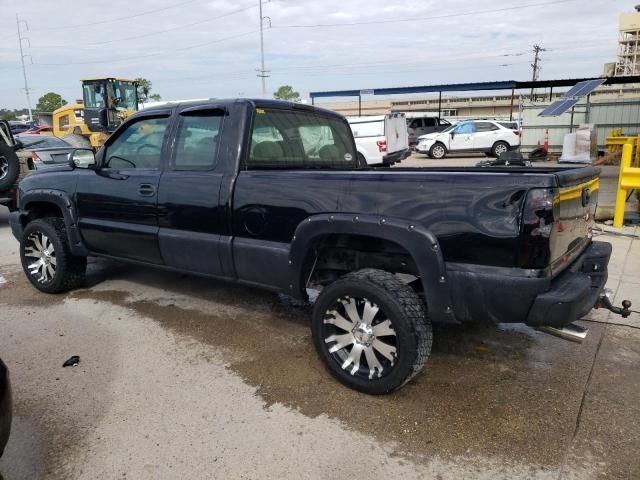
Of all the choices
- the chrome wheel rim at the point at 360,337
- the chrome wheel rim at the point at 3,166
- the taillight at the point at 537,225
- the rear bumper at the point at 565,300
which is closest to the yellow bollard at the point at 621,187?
the rear bumper at the point at 565,300

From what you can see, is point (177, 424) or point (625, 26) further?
point (625, 26)

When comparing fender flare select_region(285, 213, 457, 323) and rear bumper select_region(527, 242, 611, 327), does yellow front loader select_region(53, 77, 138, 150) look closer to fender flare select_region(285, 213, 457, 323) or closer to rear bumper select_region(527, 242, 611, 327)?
fender flare select_region(285, 213, 457, 323)

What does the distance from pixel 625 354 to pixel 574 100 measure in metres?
13.3

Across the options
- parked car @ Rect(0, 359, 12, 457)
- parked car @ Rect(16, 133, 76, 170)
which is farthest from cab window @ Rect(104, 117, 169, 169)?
parked car @ Rect(16, 133, 76, 170)

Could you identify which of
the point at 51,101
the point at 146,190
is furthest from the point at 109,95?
the point at 51,101

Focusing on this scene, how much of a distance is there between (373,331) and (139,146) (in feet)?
8.95

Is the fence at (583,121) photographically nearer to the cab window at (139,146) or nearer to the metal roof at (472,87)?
the metal roof at (472,87)

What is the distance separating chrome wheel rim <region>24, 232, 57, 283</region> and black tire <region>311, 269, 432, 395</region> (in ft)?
10.6

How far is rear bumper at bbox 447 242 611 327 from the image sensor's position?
2.64 m

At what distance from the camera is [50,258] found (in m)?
5.14

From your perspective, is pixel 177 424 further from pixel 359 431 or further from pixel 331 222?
pixel 331 222

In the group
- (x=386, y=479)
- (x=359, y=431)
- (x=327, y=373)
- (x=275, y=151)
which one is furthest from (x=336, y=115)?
(x=386, y=479)

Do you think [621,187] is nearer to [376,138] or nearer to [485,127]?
[376,138]

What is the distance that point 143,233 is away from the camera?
429 cm
